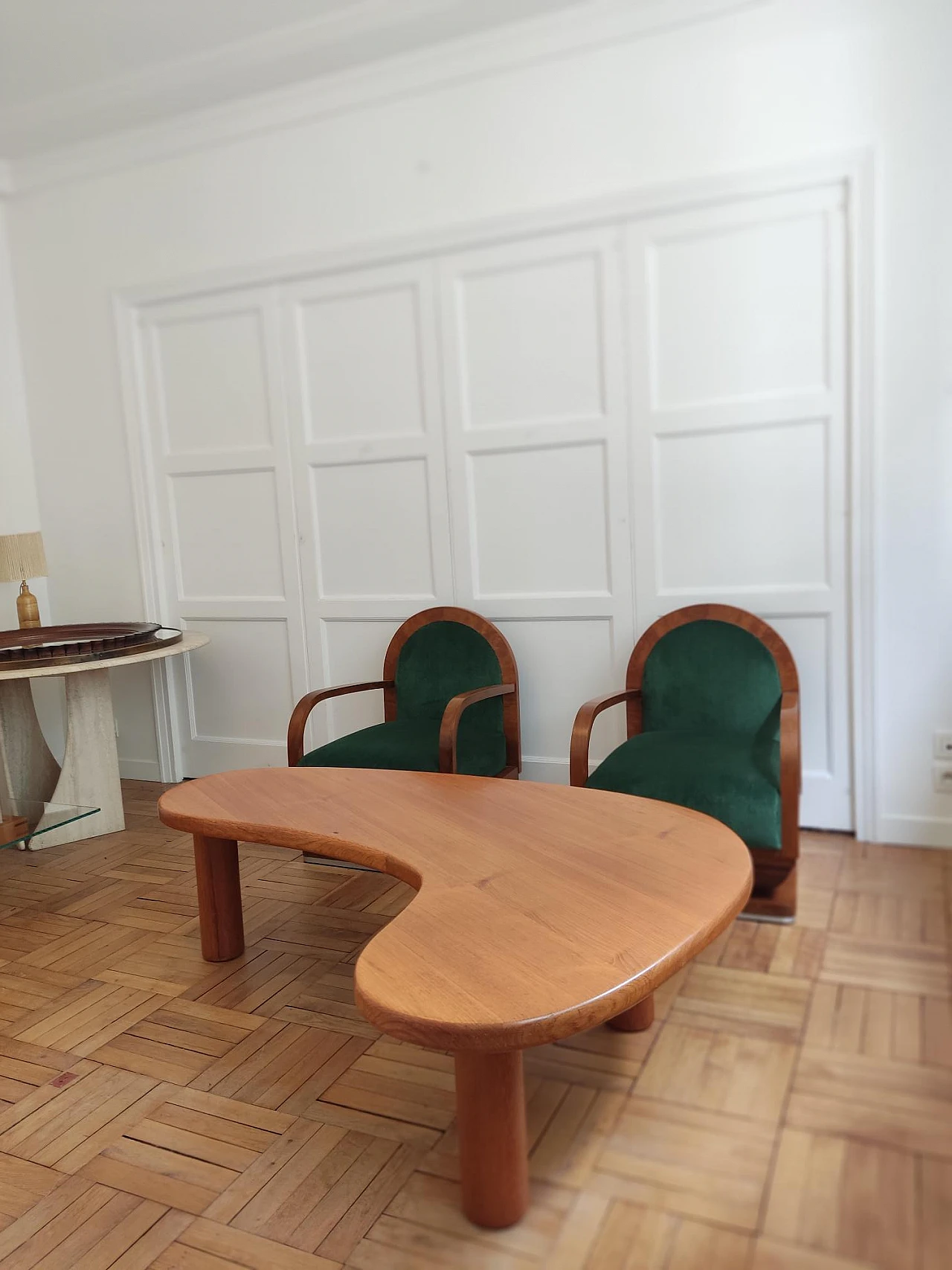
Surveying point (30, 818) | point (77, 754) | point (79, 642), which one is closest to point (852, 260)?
point (79, 642)

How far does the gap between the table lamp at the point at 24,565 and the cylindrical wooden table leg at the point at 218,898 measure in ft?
6.16

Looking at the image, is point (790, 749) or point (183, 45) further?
point (183, 45)

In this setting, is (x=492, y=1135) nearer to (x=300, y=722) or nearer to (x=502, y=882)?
(x=502, y=882)

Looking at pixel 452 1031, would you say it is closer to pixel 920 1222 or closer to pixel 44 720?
pixel 920 1222

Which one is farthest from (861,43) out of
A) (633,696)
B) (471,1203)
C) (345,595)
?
(471,1203)

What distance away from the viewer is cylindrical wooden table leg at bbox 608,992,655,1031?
2.04 m

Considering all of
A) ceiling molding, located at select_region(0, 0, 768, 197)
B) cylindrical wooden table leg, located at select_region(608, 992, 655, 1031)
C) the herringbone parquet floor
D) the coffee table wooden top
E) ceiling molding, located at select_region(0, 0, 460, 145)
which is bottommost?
the herringbone parquet floor

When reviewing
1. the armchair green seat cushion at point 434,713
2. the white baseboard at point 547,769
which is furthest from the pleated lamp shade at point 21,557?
the white baseboard at point 547,769

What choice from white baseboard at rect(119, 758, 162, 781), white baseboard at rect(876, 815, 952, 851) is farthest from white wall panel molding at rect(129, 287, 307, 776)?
white baseboard at rect(876, 815, 952, 851)

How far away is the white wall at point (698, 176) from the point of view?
2.84 m

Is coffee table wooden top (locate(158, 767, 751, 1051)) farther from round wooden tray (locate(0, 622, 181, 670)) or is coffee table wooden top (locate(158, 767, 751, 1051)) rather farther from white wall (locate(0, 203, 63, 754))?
white wall (locate(0, 203, 63, 754))

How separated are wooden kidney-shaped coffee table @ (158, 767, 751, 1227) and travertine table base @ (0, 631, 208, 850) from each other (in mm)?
1317

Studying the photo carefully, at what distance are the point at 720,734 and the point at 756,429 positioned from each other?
3.31 feet

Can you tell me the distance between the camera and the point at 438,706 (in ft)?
11.1
